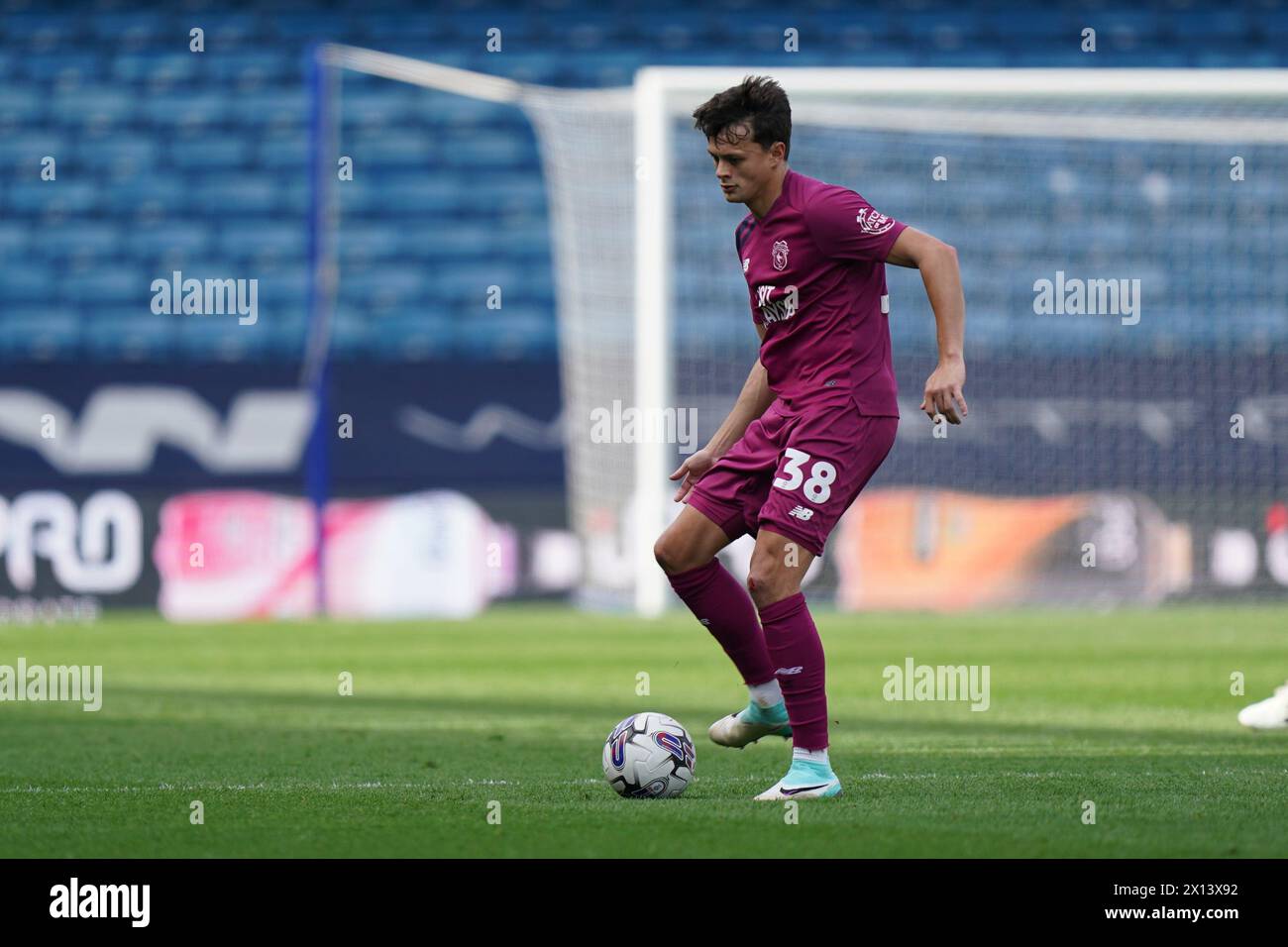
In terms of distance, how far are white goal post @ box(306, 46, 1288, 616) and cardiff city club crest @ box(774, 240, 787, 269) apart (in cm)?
891

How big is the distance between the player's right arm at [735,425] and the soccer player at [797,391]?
0.71 feet

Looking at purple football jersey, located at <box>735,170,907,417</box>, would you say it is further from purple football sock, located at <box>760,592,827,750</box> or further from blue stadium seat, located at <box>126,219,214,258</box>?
blue stadium seat, located at <box>126,219,214,258</box>

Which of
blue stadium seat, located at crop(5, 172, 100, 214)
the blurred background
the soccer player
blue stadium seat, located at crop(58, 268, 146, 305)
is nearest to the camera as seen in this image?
the soccer player

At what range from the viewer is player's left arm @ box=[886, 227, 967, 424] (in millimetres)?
4969

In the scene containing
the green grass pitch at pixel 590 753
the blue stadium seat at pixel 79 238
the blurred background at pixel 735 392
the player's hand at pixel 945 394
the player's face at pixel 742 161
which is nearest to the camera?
the green grass pitch at pixel 590 753

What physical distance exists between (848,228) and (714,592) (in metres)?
1.15

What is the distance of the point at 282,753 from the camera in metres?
6.76

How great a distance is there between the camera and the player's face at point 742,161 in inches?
208

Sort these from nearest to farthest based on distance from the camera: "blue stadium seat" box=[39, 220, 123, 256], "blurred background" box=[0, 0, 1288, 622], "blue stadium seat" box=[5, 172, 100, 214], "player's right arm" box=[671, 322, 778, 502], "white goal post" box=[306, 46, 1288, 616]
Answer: "player's right arm" box=[671, 322, 778, 502] < "white goal post" box=[306, 46, 1288, 616] < "blurred background" box=[0, 0, 1288, 622] < "blue stadium seat" box=[39, 220, 123, 256] < "blue stadium seat" box=[5, 172, 100, 214]

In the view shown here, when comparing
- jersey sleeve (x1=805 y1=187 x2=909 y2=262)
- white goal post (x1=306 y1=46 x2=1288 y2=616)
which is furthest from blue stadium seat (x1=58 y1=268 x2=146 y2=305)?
jersey sleeve (x1=805 y1=187 x2=909 y2=262)

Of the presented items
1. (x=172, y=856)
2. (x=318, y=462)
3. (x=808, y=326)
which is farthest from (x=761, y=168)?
(x=318, y=462)

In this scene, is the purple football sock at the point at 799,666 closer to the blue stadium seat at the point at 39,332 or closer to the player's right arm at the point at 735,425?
the player's right arm at the point at 735,425

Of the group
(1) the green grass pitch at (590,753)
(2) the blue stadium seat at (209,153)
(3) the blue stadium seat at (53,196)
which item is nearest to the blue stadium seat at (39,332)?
(3) the blue stadium seat at (53,196)

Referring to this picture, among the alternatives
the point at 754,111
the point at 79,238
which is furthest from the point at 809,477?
the point at 79,238
